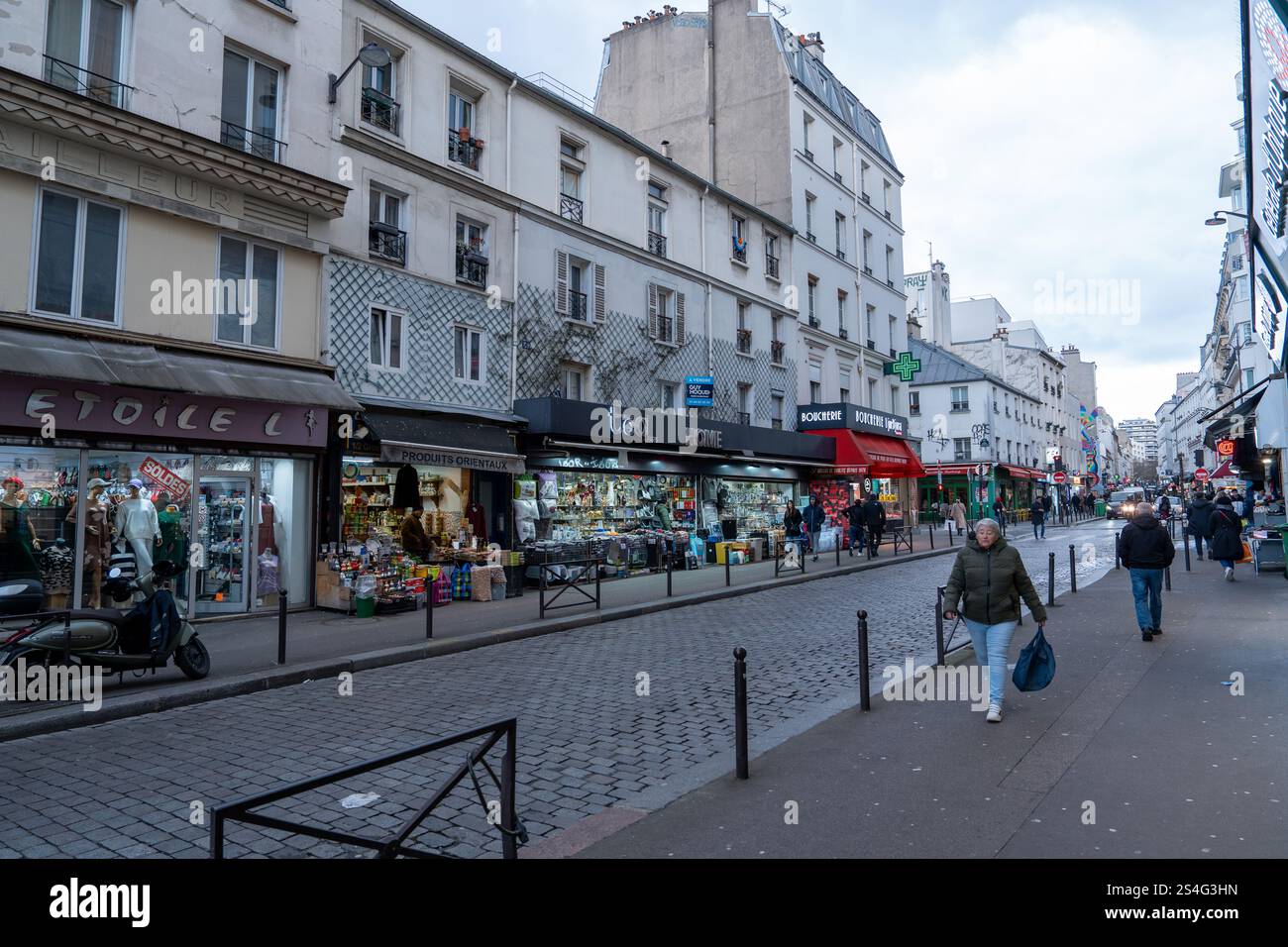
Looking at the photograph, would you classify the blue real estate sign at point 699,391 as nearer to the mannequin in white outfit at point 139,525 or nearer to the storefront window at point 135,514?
the storefront window at point 135,514

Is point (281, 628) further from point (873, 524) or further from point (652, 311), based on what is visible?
point (873, 524)

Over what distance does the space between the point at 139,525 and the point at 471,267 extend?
8145 mm

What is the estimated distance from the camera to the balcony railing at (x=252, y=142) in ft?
41.4

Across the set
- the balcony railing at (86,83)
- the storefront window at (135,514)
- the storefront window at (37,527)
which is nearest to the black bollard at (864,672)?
the storefront window at (135,514)

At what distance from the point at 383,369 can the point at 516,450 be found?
3.30 metres

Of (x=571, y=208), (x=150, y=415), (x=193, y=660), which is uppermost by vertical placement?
(x=571, y=208)

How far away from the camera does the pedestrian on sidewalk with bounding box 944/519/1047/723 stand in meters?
6.65

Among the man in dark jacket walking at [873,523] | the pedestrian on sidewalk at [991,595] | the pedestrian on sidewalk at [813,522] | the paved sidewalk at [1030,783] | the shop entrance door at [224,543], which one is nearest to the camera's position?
the paved sidewalk at [1030,783]

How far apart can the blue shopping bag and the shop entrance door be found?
11180 millimetres

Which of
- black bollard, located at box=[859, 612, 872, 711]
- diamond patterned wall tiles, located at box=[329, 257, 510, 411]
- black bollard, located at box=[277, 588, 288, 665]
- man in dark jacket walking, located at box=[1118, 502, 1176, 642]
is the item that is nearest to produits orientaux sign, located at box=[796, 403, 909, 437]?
diamond patterned wall tiles, located at box=[329, 257, 510, 411]

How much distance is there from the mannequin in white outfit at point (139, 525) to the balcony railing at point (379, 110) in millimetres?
7977

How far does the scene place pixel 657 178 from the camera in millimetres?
22312

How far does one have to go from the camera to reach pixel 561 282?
18.8 metres

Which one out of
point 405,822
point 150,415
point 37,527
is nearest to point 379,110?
point 150,415
